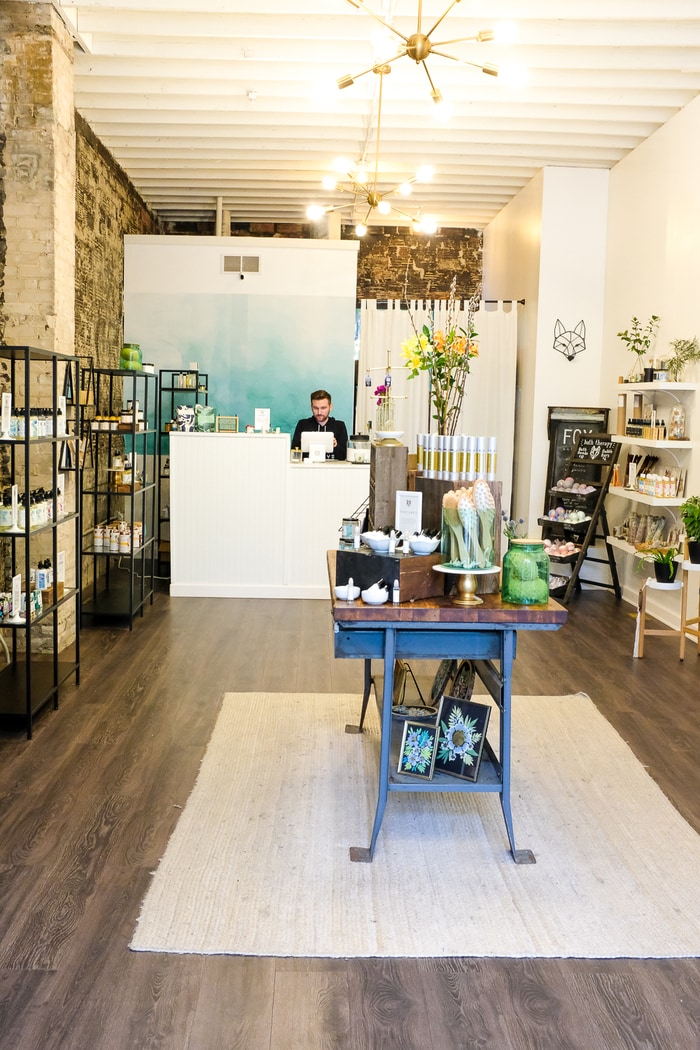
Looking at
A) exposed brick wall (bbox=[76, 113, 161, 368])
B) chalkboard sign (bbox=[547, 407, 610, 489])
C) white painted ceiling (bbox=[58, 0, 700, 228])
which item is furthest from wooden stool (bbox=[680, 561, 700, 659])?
exposed brick wall (bbox=[76, 113, 161, 368])

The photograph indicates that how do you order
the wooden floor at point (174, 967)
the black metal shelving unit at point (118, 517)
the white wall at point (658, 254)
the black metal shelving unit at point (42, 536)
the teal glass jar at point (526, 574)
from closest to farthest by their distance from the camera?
1. the wooden floor at point (174, 967)
2. the teal glass jar at point (526, 574)
3. the black metal shelving unit at point (42, 536)
4. the black metal shelving unit at point (118, 517)
5. the white wall at point (658, 254)

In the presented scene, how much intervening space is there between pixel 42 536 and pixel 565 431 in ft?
15.9

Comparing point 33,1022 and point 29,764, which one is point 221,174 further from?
point 33,1022

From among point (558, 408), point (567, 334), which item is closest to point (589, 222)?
point (567, 334)

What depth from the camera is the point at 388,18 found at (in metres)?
5.63

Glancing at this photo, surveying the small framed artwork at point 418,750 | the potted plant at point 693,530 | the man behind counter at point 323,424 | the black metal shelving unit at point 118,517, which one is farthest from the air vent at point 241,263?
the small framed artwork at point 418,750

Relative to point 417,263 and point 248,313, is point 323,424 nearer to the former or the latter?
point 248,313

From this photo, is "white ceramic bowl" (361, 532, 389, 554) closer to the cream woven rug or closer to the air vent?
the cream woven rug

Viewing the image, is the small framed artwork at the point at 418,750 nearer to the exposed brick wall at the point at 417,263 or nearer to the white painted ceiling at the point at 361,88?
the white painted ceiling at the point at 361,88

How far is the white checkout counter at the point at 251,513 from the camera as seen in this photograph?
7625 millimetres

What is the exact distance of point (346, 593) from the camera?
3.17 metres

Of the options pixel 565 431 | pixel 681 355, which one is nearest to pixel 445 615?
pixel 681 355

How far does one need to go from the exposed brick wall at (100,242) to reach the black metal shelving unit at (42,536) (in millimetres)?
2398

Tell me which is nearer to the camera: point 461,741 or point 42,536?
A: point 461,741
